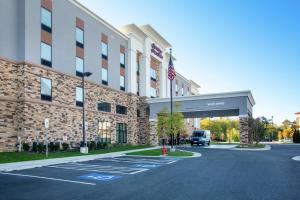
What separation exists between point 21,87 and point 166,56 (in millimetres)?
33714

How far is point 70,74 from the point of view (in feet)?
101

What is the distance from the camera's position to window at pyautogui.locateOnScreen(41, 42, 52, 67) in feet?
89.4

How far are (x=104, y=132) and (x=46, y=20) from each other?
1460 centimetres

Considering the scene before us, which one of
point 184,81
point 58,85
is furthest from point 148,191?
point 184,81

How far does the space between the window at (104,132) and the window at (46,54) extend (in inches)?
405

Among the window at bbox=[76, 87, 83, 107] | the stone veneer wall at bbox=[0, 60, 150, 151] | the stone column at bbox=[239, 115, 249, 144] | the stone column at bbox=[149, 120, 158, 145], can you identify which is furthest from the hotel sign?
the window at bbox=[76, 87, 83, 107]

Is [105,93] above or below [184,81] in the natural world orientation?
below

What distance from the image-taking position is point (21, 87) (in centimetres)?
2497

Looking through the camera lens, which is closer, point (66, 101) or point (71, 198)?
point (71, 198)

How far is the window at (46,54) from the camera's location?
27250 mm

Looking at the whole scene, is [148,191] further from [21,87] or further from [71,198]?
[21,87]

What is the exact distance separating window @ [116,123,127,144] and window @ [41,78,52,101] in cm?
1357

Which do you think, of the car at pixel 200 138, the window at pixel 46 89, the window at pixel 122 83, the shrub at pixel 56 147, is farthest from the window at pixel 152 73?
the shrub at pixel 56 147

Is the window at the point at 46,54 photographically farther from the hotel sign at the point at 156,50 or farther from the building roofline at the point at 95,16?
the hotel sign at the point at 156,50
